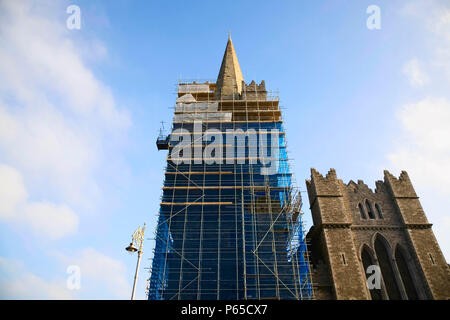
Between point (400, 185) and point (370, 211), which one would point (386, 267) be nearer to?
point (370, 211)

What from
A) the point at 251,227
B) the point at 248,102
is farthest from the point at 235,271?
the point at 248,102

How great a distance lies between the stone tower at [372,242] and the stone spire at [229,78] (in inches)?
580

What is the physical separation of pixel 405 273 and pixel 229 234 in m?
10.7

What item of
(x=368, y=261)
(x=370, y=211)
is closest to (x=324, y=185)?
(x=370, y=211)

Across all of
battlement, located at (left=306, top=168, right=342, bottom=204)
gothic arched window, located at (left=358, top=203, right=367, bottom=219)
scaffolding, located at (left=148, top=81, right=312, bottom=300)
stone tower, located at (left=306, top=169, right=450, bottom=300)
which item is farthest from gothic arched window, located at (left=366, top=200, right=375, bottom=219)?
scaffolding, located at (left=148, top=81, right=312, bottom=300)

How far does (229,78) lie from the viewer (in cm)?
3578

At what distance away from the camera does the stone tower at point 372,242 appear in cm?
1703

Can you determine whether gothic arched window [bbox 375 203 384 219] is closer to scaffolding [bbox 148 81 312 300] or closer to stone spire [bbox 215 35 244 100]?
scaffolding [bbox 148 81 312 300]

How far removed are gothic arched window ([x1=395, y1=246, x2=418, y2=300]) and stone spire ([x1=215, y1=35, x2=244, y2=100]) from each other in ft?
62.2

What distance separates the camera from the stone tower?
55.9 ft

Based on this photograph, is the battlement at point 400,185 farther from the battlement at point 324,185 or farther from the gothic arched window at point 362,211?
the battlement at point 324,185

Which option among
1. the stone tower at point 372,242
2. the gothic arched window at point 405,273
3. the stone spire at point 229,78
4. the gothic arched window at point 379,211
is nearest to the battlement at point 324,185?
the stone tower at point 372,242
